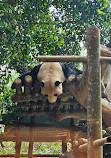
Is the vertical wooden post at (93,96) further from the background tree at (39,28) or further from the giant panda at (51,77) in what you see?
the background tree at (39,28)

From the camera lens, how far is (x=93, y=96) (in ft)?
5.68

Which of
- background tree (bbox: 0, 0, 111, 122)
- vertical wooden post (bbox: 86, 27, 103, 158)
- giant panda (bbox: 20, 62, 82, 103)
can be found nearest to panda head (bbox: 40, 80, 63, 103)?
giant panda (bbox: 20, 62, 82, 103)

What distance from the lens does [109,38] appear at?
4750mm

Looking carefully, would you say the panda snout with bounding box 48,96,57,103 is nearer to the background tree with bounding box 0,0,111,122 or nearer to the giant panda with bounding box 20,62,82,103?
the giant panda with bounding box 20,62,82,103

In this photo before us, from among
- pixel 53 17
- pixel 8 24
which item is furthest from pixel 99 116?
pixel 53 17

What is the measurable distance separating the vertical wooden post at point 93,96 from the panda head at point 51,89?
1174 mm

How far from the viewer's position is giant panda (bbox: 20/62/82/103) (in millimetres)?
2986

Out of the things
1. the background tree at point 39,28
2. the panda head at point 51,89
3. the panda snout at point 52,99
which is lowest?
the panda snout at point 52,99

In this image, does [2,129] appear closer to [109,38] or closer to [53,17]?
[53,17]

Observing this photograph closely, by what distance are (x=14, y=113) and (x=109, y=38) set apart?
7.99 feet

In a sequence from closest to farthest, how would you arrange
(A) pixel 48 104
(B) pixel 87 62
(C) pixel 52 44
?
(B) pixel 87 62 < (A) pixel 48 104 < (C) pixel 52 44

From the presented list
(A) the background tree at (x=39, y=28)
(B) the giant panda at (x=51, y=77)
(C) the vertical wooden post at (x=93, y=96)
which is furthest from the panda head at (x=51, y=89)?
Answer: (C) the vertical wooden post at (x=93, y=96)

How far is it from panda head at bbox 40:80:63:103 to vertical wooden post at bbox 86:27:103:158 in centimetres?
117

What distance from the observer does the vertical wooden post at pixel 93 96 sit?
5.50ft
